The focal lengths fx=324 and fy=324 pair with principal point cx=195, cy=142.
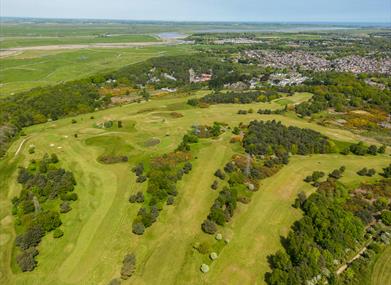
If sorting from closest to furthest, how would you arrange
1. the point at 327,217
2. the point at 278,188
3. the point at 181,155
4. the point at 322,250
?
the point at 322,250, the point at 327,217, the point at 278,188, the point at 181,155

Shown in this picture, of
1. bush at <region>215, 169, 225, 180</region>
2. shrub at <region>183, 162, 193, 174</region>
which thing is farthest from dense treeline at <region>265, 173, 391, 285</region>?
shrub at <region>183, 162, 193, 174</region>

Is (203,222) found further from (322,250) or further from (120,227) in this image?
(322,250)

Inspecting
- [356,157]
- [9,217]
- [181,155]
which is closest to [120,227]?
[9,217]

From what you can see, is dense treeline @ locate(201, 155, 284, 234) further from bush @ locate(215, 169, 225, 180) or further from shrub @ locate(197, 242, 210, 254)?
shrub @ locate(197, 242, 210, 254)

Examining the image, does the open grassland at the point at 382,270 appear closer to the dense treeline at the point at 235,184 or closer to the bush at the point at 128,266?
the dense treeline at the point at 235,184

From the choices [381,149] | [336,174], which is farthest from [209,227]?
[381,149]

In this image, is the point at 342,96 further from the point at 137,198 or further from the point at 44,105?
the point at 44,105

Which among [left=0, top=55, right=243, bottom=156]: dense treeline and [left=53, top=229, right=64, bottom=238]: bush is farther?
[left=0, top=55, right=243, bottom=156]: dense treeline
